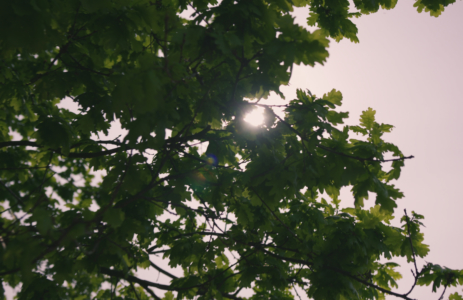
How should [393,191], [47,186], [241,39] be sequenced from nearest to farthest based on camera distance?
[241,39]
[393,191]
[47,186]

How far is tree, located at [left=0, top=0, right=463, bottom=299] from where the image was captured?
2.32 meters

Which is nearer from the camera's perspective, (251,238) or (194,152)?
(251,238)

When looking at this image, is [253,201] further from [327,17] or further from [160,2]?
[327,17]

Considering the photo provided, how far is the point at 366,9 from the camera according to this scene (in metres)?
4.69

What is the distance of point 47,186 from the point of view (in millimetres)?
9305

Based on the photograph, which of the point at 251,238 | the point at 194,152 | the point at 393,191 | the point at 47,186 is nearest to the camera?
the point at 393,191

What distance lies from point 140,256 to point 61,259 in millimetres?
1255

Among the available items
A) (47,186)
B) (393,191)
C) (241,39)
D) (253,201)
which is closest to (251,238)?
(253,201)

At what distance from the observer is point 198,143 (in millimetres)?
3422

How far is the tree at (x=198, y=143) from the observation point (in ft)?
7.61

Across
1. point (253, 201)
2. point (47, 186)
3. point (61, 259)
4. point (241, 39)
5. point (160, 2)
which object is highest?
point (47, 186)

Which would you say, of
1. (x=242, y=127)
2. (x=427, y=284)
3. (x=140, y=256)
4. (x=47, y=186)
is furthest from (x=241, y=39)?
(x=47, y=186)

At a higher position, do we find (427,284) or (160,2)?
(160,2)

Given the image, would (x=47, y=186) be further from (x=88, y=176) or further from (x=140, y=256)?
(x=140, y=256)
